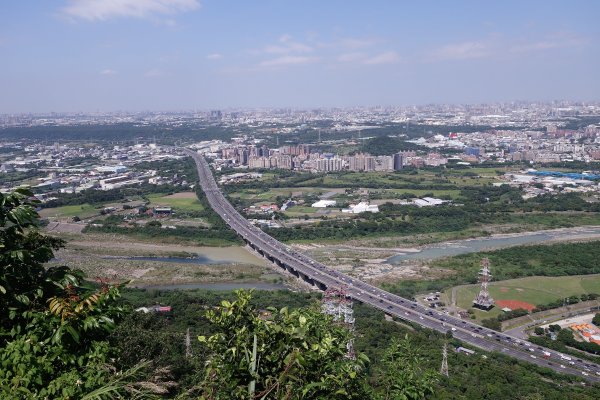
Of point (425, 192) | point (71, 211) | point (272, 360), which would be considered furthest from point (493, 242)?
point (71, 211)

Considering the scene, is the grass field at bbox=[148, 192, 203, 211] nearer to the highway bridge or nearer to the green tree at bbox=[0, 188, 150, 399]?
the highway bridge

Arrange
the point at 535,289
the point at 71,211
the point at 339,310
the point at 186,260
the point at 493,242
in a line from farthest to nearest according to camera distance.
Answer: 1. the point at 71,211
2. the point at 493,242
3. the point at 186,260
4. the point at 535,289
5. the point at 339,310

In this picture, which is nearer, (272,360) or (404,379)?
(272,360)

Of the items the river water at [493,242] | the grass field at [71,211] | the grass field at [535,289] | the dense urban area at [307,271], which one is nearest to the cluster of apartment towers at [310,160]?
the dense urban area at [307,271]

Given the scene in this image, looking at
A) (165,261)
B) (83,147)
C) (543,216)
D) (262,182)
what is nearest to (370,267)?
(165,261)

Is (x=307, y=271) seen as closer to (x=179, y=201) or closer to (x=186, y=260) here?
(x=186, y=260)

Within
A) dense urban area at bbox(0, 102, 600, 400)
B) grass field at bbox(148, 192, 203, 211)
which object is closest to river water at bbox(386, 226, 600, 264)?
dense urban area at bbox(0, 102, 600, 400)

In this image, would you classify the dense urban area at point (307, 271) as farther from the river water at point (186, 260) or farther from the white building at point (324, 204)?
the white building at point (324, 204)
